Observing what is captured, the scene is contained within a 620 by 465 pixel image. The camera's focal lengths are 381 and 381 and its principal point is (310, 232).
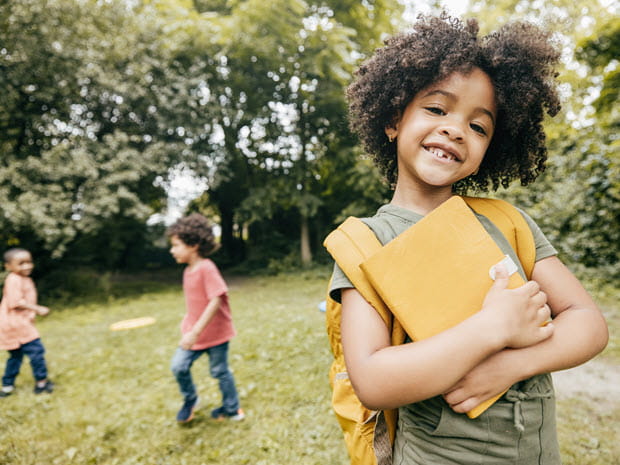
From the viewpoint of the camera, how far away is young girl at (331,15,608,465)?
0.86 metres

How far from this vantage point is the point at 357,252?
38.5 inches

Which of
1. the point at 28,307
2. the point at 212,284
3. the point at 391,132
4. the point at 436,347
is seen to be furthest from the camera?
the point at 28,307

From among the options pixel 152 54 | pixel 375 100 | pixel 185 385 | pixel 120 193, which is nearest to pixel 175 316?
pixel 120 193

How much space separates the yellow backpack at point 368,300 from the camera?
97 centimetres

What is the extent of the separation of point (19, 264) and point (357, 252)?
15.4 feet

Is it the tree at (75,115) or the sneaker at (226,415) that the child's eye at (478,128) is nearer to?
the sneaker at (226,415)

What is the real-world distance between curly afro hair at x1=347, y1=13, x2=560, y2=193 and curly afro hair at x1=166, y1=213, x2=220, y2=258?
221cm

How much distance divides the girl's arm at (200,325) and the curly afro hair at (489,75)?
82.4 inches

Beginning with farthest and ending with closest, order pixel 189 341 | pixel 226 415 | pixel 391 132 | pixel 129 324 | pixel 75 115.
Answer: pixel 75 115
pixel 129 324
pixel 226 415
pixel 189 341
pixel 391 132

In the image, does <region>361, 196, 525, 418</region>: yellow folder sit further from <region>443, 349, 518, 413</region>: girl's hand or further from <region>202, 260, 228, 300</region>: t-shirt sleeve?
<region>202, 260, 228, 300</region>: t-shirt sleeve

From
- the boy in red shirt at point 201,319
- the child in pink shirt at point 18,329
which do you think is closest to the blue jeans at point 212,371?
the boy in red shirt at point 201,319

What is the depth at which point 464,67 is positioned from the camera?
45.1 inches

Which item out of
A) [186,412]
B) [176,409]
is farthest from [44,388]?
[186,412]

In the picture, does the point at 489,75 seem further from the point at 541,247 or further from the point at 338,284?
the point at 338,284
